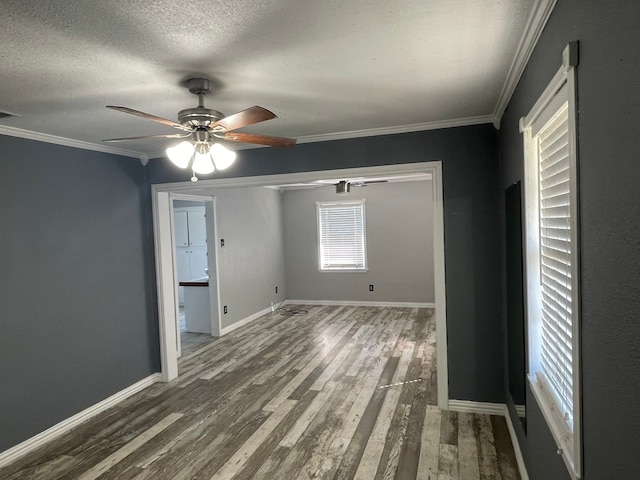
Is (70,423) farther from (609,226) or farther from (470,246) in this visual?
(609,226)

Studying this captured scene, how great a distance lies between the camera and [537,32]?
64.9 inches

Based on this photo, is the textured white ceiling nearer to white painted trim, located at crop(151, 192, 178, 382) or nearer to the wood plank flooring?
white painted trim, located at crop(151, 192, 178, 382)

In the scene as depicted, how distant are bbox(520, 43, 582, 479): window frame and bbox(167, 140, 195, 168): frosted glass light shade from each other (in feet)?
5.62

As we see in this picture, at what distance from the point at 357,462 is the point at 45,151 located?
10.6 ft

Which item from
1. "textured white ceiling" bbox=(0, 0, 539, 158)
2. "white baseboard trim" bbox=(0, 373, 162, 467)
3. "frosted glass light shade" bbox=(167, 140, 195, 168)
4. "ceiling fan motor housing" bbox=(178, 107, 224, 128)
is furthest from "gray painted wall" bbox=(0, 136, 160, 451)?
"ceiling fan motor housing" bbox=(178, 107, 224, 128)

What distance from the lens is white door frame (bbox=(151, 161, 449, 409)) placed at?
130 inches

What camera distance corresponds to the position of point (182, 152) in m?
2.24

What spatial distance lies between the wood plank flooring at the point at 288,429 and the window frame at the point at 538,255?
1.02 meters

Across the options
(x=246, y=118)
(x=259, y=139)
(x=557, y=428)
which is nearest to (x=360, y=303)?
(x=259, y=139)

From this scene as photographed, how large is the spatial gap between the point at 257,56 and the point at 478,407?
3033mm

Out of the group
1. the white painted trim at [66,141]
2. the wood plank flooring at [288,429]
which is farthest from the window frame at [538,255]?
the white painted trim at [66,141]

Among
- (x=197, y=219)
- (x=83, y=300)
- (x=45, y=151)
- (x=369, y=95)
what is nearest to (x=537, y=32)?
(x=369, y=95)

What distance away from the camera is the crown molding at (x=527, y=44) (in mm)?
1486

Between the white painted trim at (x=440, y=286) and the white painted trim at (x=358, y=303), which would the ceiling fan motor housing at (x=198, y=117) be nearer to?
the white painted trim at (x=440, y=286)
